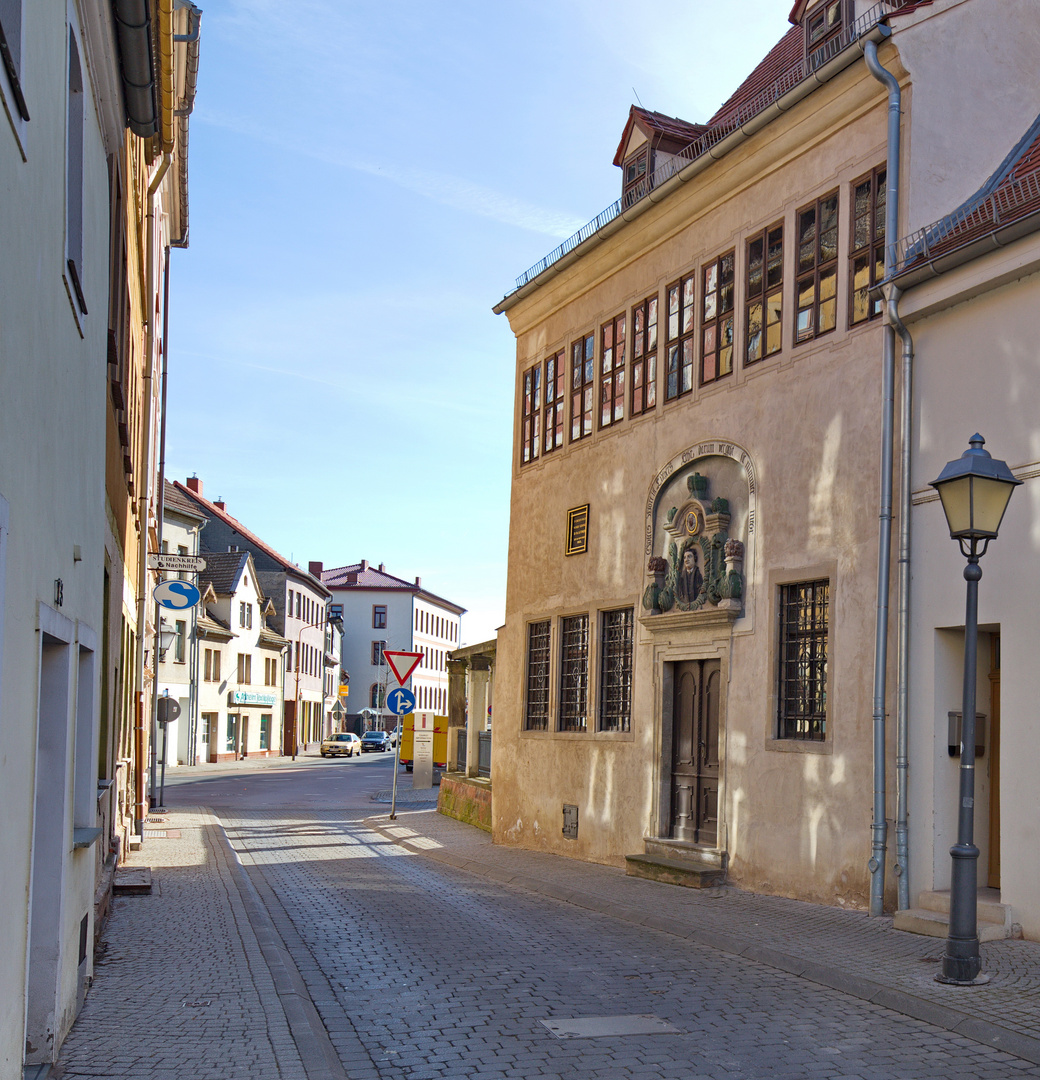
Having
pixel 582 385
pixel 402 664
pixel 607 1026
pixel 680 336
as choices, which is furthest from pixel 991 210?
pixel 402 664

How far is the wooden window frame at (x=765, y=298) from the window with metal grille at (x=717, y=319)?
1.10ft

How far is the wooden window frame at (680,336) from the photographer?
15375 millimetres

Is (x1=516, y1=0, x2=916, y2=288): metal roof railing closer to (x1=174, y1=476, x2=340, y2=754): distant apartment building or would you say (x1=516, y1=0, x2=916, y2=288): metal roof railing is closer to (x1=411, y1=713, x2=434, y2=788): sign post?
(x1=411, y1=713, x2=434, y2=788): sign post

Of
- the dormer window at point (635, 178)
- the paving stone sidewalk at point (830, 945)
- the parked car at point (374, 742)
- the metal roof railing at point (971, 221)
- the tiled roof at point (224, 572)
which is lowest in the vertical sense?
the parked car at point (374, 742)

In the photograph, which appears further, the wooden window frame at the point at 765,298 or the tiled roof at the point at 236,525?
the tiled roof at the point at 236,525

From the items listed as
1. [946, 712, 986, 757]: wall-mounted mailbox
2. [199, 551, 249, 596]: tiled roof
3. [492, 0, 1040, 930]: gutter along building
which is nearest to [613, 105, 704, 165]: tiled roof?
[492, 0, 1040, 930]: gutter along building

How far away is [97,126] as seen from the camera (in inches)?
294

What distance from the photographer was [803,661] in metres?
12.8

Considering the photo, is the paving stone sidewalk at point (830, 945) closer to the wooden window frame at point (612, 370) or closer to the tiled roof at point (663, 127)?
the wooden window frame at point (612, 370)

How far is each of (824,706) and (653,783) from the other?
353 cm

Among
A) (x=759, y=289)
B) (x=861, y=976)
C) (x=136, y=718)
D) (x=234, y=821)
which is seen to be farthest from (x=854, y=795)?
(x=234, y=821)

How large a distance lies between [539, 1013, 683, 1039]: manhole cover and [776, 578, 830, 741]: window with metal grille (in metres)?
5.34

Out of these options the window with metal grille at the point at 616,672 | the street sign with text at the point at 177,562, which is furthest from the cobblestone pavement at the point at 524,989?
the street sign with text at the point at 177,562

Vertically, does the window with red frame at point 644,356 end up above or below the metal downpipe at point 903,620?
above
